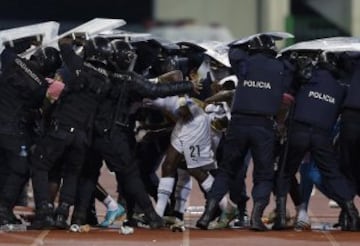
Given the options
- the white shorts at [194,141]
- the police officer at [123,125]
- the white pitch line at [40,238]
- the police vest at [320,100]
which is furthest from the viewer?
the white shorts at [194,141]

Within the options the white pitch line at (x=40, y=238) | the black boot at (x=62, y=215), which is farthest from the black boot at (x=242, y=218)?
the white pitch line at (x=40, y=238)

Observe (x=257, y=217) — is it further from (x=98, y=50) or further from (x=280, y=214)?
(x=98, y=50)

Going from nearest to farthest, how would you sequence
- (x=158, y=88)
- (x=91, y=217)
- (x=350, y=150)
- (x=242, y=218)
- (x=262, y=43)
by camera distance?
(x=158, y=88) → (x=262, y=43) → (x=350, y=150) → (x=91, y=217) → (x=242, y=218)

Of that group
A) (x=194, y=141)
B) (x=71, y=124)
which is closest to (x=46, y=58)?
(x=71, y=124)

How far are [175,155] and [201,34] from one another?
21421mm

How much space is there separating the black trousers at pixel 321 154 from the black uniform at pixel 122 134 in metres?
1.30

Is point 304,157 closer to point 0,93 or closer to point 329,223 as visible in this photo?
point 329,223

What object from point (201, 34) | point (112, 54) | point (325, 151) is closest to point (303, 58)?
point (325, 151)

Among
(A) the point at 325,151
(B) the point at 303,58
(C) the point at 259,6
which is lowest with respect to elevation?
(C) the point at 259,6

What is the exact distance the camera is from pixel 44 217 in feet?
46.8

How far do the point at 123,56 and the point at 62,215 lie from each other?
1841mm

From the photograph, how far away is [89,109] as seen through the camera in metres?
14.1

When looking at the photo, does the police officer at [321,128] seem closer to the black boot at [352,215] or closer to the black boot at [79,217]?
the black boot at [352,215]

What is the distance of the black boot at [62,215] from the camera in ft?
46.8
